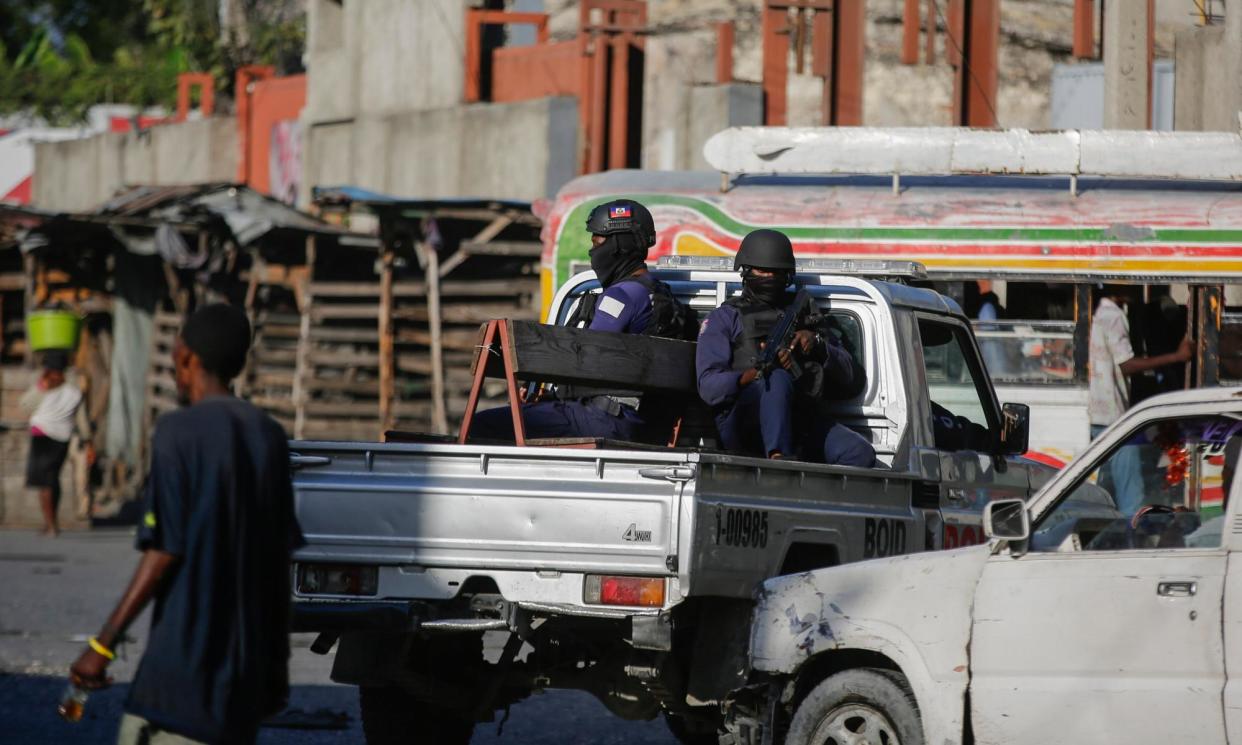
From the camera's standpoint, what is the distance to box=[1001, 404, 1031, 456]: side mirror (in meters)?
8.30

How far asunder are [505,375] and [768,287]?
4.11 ft

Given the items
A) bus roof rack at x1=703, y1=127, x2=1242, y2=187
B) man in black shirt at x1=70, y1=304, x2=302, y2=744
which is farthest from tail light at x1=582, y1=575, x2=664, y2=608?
bus roof rack at x1=703, y1=127, x2=1242, y2=187

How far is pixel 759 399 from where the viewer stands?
755 cm

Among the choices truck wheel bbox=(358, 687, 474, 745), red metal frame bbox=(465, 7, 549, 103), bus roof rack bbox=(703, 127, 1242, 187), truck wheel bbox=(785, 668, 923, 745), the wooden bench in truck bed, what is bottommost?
truck wheel bbox=(358, 687, 474, 745)

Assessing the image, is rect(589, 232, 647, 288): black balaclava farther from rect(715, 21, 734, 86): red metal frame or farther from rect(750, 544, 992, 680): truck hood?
rect(715, 21, 734, 86): red metal frame

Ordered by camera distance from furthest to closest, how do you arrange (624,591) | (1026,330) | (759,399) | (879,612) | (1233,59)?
(1233,59), (1026,330), (759,399), (624,591), (879,612)

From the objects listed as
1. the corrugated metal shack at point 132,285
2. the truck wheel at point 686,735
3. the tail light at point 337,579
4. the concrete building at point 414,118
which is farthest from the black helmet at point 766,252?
the concrete building at point 414,118

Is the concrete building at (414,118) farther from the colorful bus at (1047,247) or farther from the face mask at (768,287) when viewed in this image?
the face mask at (768,287)

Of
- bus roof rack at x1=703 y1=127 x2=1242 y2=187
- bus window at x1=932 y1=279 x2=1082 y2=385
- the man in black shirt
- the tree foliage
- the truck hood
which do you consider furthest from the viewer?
the tree foliage


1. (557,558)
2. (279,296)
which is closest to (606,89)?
(279,296)

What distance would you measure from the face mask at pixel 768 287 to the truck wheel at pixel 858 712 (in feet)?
6.98

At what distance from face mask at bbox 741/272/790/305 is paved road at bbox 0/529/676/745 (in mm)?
2320

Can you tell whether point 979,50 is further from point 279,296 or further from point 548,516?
point 548,516

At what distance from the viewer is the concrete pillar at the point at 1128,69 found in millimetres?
14648
